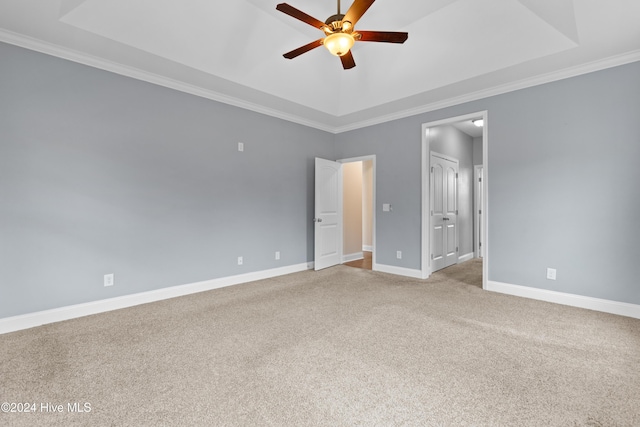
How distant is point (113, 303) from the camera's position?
10.5 ft

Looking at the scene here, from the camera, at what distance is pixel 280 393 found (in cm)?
174

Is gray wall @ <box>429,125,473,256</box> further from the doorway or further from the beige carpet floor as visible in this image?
the beige carpet floor

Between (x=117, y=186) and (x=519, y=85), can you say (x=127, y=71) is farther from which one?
(x=519, y=85)

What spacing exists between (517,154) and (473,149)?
10.0 feet

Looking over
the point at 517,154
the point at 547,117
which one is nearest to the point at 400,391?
the point at 517,154

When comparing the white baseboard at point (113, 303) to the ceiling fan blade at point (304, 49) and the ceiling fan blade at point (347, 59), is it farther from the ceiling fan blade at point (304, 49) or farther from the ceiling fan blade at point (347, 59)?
the ceiling fan blade at point (347, 59)

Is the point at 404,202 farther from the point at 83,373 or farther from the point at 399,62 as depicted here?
the point at 83,373

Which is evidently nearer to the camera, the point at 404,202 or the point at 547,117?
the point at 547,117

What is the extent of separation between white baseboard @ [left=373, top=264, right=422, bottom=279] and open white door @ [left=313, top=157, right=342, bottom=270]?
88 cm

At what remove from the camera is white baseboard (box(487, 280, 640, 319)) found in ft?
9.81

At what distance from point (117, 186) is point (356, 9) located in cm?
304

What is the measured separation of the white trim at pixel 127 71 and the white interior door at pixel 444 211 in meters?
2.78

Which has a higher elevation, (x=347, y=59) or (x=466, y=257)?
(x=347, y=59)

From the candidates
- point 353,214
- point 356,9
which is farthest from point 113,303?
point 353,214
